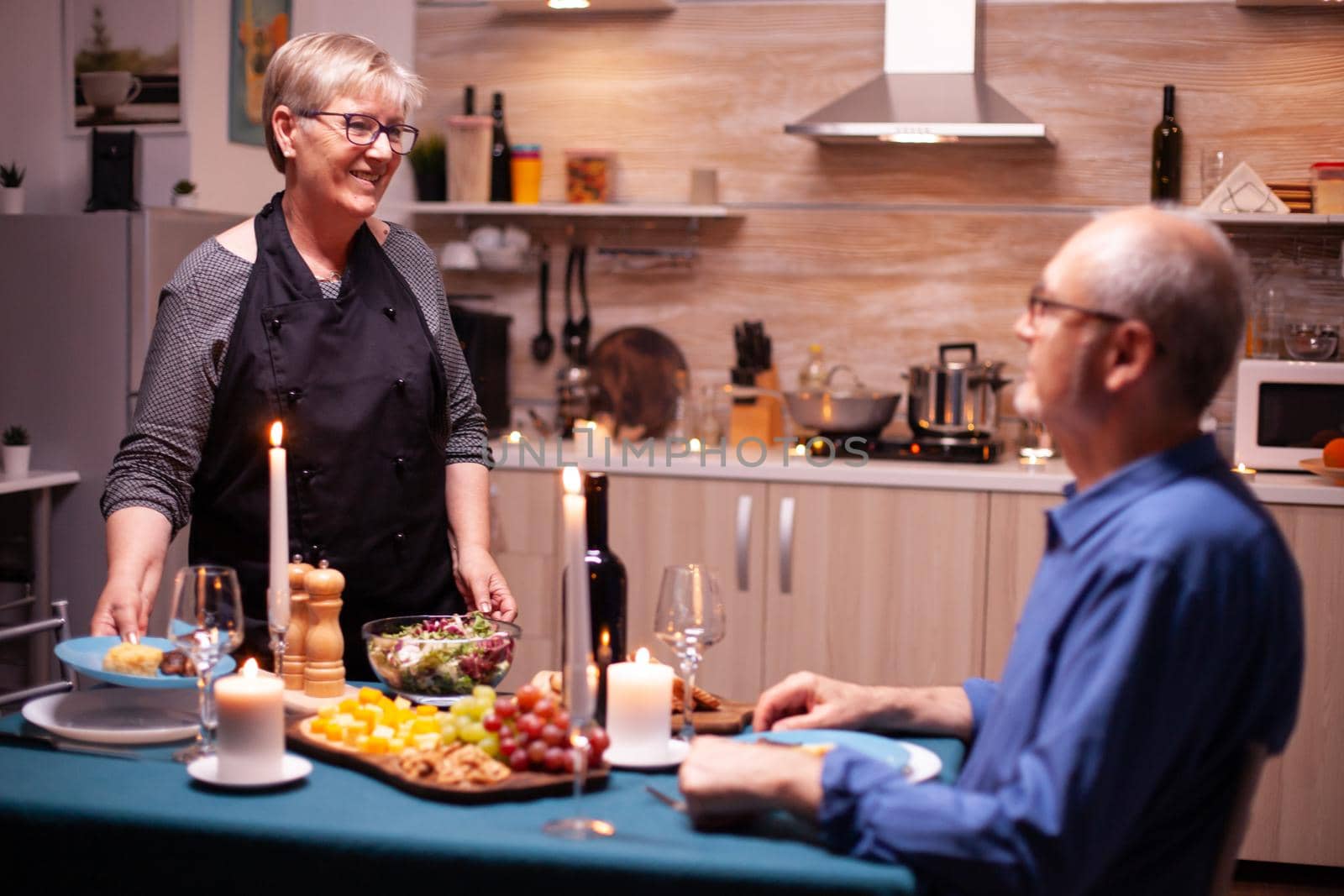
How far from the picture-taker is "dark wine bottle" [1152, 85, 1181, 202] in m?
3.96

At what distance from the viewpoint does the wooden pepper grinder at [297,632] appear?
70.9 inches

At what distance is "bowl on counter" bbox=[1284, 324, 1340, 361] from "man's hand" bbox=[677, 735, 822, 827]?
9.68ft

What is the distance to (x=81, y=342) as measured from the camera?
379 centimetres

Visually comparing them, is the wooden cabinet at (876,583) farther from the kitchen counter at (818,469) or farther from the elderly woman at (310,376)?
the elderly woman at (310,376)

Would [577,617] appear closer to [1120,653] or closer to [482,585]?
[1120,653]

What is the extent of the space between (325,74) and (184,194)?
6.72 feet

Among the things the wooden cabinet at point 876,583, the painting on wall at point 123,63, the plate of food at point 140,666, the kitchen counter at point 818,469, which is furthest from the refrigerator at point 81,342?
the plate of food at point 140,666

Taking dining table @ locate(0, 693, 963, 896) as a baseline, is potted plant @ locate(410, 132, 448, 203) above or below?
above

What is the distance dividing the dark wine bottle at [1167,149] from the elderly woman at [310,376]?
2.49m

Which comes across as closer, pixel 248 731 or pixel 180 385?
pixel 248 731

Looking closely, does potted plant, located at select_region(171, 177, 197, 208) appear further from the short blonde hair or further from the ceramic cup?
the short blonde hair

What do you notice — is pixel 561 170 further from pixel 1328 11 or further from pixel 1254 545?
pixel 1254 545

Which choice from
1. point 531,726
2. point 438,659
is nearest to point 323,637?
point 438,659

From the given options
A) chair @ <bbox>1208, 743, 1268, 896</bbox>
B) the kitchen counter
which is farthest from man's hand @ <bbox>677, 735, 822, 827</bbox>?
the kitchen counter
